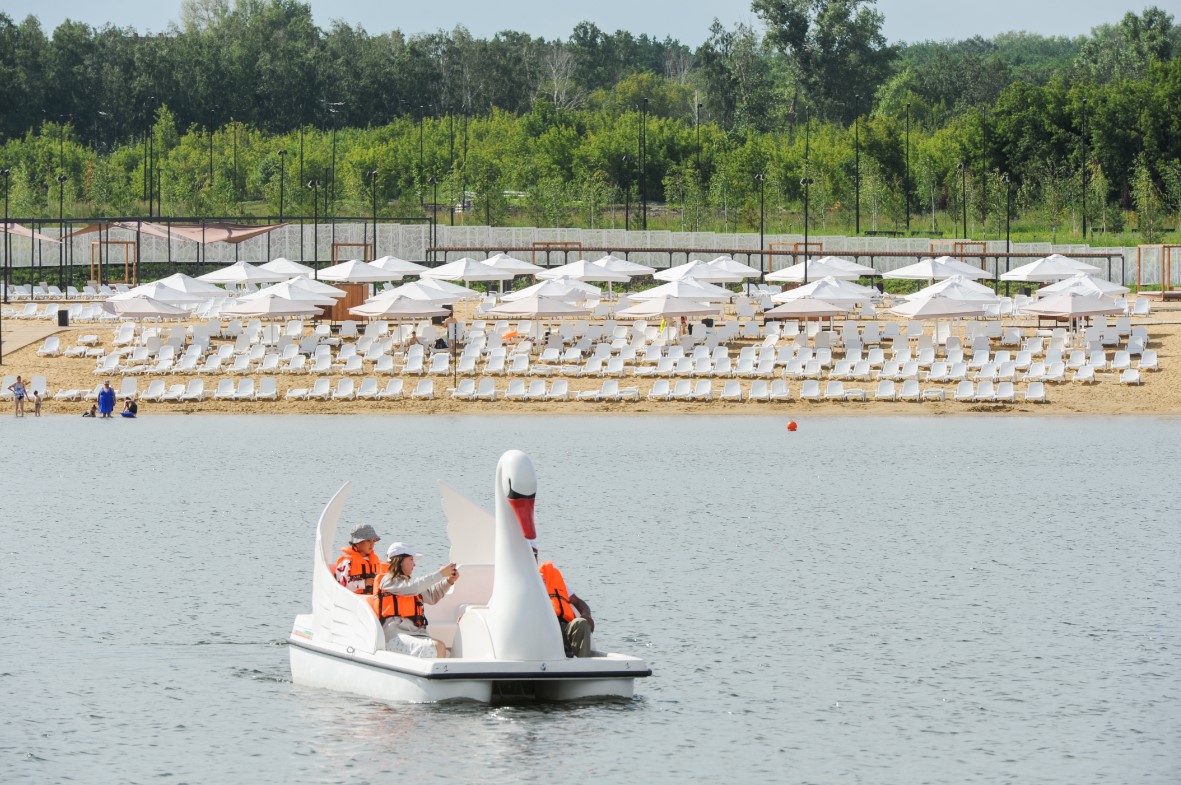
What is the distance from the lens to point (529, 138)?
11162 centimetres

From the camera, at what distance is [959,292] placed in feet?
161

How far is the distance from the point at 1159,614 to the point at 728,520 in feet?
31.8

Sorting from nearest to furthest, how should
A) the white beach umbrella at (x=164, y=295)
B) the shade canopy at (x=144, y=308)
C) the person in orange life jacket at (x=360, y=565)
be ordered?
1. the person in orange life jacket at (x=360, y=565)
2. the shade canopy at (x=144, y=308)
3. the white beach umbrella at (x=164, y=295)

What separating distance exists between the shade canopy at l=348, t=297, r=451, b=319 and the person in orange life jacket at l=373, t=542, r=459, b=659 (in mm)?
32349

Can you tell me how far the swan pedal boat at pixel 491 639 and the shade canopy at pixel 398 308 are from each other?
31597 mm

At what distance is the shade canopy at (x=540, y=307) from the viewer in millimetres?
48500

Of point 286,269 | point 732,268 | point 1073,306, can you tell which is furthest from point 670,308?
point 286,269

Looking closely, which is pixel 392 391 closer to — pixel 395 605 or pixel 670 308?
pixel 670 308

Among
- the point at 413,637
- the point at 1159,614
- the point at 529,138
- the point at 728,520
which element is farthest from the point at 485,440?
the point at 529,138

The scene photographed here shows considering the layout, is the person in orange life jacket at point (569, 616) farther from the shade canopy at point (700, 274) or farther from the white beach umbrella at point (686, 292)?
the shade canopy at point (700, 274)

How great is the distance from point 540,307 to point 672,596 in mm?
25289

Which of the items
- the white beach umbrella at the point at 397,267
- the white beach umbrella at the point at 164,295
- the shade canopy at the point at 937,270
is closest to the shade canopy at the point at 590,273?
the white beach umbrella at the point at 397,267

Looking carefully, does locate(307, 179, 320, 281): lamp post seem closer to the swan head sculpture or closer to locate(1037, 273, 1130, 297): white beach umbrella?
locate(1037, 273, 1130, 297): white beach umbrella

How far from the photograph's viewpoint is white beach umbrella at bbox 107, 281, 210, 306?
50594mm
